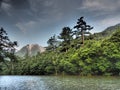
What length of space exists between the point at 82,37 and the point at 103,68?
958 inches

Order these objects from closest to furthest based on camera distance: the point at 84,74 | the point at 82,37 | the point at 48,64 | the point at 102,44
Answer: the point at 102,44 → the point at 84,74 → the point at 82,37 → the point at 48,64

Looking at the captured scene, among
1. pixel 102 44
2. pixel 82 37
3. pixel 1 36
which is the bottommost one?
pixel 1 36

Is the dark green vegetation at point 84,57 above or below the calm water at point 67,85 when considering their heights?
above

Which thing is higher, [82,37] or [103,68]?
[82,37]

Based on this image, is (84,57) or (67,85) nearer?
(67,85)

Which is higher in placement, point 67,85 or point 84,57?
point 84,57

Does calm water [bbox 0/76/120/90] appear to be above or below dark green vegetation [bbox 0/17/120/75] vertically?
below

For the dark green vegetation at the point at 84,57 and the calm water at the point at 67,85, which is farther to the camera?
the dark green vegetation at the point at 84,57

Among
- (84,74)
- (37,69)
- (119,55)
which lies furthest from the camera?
(37,69)

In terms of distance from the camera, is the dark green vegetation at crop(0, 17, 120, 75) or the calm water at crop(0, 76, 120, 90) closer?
the calm water at crop(0, 76, 120, 90)

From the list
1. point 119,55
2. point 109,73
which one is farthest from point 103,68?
point 119,55

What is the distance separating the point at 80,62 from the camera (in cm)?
6831

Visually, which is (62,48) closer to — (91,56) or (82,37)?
(82,37)

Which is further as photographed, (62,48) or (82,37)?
(62,48)
